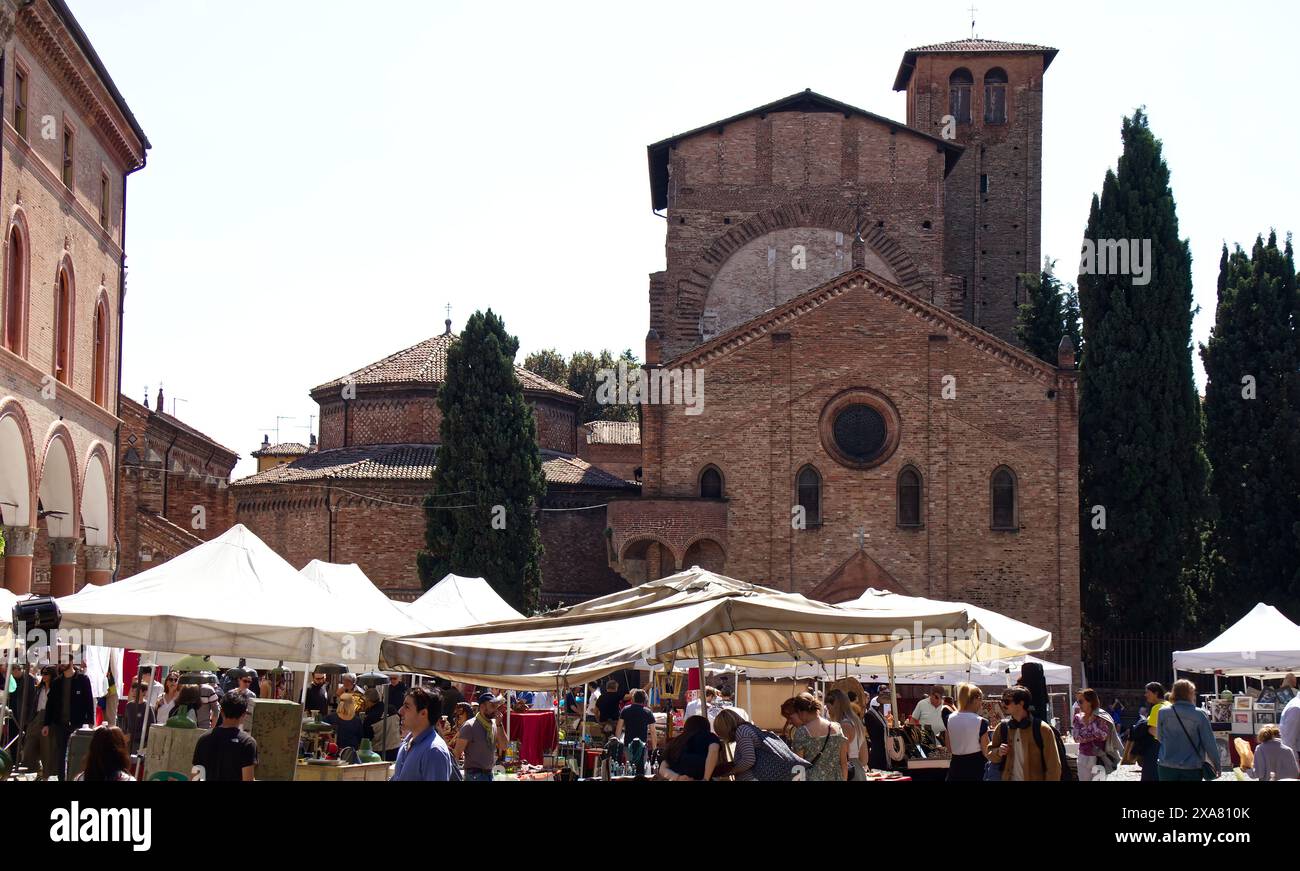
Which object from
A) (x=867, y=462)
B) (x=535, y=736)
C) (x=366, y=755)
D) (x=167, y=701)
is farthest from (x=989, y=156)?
(x=366, y=755)

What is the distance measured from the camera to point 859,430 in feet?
127

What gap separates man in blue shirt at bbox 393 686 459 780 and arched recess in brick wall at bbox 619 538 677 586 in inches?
1104

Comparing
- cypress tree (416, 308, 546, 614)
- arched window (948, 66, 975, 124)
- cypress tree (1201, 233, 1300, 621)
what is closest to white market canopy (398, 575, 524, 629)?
cypress tree (416, 308, 546, 614)

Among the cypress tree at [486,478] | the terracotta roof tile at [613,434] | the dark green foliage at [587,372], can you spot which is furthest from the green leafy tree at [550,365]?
the cypress tree at [486,478]

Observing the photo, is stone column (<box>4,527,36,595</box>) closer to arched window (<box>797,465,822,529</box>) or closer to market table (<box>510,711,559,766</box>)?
market table (<box>510,711,559,766</box>)

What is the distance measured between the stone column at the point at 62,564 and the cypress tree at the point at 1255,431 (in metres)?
25.7

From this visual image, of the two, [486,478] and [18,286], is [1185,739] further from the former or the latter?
→ [486,478]

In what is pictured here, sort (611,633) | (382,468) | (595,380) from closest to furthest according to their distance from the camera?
1. (611,633)
2. (382,468)
3. (595,380)

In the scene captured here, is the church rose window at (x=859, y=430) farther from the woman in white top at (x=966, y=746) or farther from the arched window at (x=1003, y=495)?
the woman in white top at (x=966, y=746)

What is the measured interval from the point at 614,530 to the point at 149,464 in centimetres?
1437

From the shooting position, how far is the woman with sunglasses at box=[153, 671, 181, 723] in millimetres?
18375

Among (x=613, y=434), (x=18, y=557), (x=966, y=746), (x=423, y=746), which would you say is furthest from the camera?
(x=613, y=434)

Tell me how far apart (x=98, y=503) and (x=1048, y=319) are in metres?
26.6
